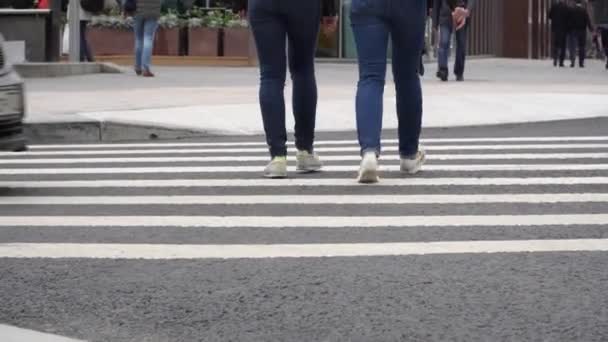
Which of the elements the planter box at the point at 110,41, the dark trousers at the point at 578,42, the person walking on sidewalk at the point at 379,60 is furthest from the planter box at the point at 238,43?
the person walking on sidewalk at the point at 379,60

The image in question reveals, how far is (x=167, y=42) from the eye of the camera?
27.7 meters

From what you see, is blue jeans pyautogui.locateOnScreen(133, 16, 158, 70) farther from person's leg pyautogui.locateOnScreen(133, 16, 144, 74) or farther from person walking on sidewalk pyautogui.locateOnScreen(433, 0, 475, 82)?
person walking on sidewalk pyautogui.locateOnScreen(433, 0, 475, 82)

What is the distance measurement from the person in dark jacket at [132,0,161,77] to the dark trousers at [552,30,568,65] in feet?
48.5

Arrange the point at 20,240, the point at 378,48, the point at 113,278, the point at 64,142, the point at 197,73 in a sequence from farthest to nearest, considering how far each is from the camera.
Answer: the point at 197,73 → the point at 64,142 → the point at 378,48 → the point at 20,240 → the point at 113,278

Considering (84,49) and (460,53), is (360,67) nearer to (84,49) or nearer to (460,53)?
(460,53)

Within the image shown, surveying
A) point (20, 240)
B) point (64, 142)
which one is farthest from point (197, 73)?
point (20, 240)

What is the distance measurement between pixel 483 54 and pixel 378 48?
107 feet

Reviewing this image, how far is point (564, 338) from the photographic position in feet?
14.7

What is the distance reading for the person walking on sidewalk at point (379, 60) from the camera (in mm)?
8398

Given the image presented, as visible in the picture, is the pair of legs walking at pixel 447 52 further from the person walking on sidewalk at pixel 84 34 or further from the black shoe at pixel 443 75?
the person walking on sidewalk at pixel 84 34

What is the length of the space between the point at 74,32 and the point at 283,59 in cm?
1393

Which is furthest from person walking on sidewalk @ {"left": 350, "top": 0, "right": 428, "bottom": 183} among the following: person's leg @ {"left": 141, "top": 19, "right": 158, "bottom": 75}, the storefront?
the storefront

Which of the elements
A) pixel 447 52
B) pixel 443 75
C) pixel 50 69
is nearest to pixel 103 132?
pixel 50 69

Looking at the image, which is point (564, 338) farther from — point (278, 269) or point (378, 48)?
point (378, 48)
